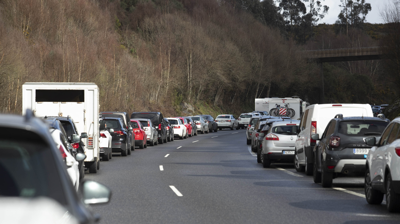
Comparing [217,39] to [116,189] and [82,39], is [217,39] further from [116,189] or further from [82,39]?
[116,189]

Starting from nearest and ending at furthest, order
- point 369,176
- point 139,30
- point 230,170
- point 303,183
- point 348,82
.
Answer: point 369,176 < point 303,183 < point 230,170 < point 139,30 < point 348,82

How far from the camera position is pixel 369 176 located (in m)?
11.8

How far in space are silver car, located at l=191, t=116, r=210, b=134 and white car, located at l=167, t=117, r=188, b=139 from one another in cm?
925

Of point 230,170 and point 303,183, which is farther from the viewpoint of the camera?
point 230,170

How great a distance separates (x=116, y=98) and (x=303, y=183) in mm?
34124

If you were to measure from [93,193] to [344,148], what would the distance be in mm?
10996

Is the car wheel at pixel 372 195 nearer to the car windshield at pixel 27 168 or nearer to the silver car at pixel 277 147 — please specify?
the silver car at pixel 277 147

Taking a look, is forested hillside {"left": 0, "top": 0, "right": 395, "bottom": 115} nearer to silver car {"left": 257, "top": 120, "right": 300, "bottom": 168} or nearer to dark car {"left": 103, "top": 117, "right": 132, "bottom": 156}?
dark car {"left": 103, "top": 117, "right": 132, "bottom": 156}

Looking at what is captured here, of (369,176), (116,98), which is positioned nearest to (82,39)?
(116,98)

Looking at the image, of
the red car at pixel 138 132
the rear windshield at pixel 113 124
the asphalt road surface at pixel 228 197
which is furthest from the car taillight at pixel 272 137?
the red car at pixel 138 132

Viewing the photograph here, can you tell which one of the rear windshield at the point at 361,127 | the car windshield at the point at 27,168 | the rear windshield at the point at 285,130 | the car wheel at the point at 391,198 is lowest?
the car wheel at the point at 391,198

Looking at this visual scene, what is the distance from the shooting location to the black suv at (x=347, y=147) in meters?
14.1

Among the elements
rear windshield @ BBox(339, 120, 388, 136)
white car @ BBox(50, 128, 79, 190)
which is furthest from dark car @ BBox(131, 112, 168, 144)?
white car @ BBox(50, 128, 79, 190)

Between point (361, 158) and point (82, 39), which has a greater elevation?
point (82, 39)
